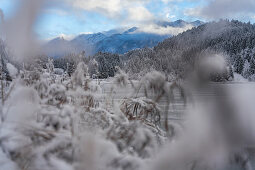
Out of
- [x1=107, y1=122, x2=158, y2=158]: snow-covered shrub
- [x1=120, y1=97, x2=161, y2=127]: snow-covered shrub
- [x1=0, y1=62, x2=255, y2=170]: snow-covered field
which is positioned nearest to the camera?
[x1=0, y1=62, x2=255, y2=170]: snow-covered field

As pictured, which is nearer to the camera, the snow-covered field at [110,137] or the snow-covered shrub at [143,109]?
the snow-covered field at [110,137]

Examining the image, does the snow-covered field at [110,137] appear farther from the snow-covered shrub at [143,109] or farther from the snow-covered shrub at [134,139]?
the snow-covered shrub at [143,109]

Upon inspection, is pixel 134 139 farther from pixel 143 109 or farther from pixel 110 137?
pixel 143 109

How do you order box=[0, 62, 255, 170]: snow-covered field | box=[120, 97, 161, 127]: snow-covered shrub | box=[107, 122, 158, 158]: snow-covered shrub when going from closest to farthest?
box=[0, 62, 255, 170]: snow-covered field → box=[107, 122, 158, 158]: snow-covered shrub → box=[120, 97, 161, 127]: snow-covered shrub

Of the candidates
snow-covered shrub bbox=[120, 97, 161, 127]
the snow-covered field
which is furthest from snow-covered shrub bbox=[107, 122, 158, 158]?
snow-covered shrub bbox=[120, 97, 161, 127]

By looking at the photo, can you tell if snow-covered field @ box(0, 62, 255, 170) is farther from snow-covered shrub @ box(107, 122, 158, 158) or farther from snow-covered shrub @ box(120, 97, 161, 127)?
snow-covered shrub @ box(120, 97, 161, 127)

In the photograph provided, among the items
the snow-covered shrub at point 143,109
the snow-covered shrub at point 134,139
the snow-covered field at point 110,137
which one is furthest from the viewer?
the snow-covered shrub at point 143,109

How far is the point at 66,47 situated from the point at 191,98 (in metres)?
1.13

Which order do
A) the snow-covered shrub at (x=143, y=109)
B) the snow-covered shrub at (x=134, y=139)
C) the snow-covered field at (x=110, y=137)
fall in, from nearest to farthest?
the snow-covered field at (x=110, y=137), the snow-covered shrub at (x=134, y=139), the snow-covered shrub at (x=143, y=109)

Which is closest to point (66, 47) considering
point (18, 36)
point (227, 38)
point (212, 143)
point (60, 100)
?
point (60, 100)

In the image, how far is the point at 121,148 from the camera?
48.8 inches

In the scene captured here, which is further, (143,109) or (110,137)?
(143,109)

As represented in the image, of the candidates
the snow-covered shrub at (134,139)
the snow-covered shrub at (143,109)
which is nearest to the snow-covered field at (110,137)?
the snow-covered shrub at (134,139)

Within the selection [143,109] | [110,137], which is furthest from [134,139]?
[143,109]
